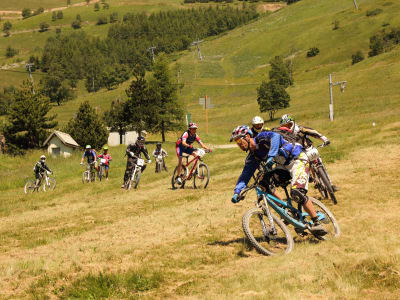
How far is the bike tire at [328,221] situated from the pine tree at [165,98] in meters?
48.9

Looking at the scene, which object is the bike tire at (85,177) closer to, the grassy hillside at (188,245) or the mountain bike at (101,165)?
the mountain bike at (101,165)

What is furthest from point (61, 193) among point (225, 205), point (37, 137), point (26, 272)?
point (37, 137)

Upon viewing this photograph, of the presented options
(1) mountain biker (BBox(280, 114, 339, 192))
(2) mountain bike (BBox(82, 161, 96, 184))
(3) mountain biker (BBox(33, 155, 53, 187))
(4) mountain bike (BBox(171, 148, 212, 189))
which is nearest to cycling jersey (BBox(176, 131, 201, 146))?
(4) mountain bike (BBox(171, 148, 212, 189))

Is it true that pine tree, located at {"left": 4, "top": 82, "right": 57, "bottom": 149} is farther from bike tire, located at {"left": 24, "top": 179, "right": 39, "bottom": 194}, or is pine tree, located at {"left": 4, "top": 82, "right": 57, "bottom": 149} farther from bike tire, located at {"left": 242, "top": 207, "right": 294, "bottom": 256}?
bike tire, located at {"left": 242, "top": 207, "right": 294, "bottom": 256}

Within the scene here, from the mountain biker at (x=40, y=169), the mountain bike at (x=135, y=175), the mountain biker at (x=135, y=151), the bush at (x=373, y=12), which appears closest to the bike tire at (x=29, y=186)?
the mountain biker at (x=40, y=169)

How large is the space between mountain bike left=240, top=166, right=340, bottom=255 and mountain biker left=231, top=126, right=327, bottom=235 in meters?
0.19

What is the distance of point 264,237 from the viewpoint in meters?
8.36

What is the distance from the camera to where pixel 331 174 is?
16812 millimetres

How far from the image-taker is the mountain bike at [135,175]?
1926 centimetres

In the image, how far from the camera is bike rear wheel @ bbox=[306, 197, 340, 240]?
27.4 feet

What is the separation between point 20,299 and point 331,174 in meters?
12.7

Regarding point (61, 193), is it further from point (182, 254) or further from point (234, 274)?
point (234, 274)

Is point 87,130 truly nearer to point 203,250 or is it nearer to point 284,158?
point 203,250

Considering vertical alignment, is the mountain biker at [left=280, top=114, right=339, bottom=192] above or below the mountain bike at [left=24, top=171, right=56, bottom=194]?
above
